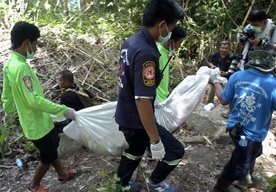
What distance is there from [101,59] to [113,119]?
3.13m

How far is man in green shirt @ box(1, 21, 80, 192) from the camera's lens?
2.55m

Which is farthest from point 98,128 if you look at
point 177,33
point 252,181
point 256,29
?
point 256,29

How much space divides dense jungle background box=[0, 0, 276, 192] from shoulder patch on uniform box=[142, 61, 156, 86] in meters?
1.18

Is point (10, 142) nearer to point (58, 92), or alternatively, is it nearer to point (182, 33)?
point (58, 92)

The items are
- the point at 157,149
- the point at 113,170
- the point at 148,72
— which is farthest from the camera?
the point at 113,170

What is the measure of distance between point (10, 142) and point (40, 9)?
4.98m

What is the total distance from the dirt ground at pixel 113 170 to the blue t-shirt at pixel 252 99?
0.97 metres

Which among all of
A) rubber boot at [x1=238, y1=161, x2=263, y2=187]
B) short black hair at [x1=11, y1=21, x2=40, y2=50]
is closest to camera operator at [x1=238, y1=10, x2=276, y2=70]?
rubber boot at [x1=238, y1=161, x2=263, y2=187]

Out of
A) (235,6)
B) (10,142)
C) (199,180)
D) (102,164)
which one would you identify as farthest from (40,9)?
(199,180)

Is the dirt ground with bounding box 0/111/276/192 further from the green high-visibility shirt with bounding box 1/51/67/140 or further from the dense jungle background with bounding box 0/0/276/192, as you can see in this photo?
the green high-visibility shirt with bounding box 1/51/67/140

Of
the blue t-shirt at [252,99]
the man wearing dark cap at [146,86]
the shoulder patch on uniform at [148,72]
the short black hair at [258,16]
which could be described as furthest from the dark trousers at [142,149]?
the short black hair at [258,16]

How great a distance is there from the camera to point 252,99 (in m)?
2.49

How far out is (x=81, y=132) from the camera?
3232mm

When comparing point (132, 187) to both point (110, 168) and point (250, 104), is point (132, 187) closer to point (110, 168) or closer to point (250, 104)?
point (110, 168)
